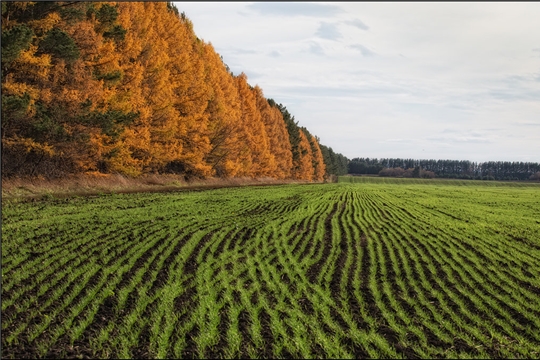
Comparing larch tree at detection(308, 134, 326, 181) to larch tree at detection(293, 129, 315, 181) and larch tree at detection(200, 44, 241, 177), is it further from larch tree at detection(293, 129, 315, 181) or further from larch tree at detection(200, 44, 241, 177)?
larch tree at detection(200, 44, 241, 177)

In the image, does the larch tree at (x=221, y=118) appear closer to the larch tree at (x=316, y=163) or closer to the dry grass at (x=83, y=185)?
the dry grass at (x=83, y=185)

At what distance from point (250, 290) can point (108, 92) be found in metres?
19.1

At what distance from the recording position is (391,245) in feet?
46.1

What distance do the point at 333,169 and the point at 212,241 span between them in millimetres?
130826

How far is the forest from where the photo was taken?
19.5 meters

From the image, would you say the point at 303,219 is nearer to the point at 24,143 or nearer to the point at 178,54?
the point at 24,143

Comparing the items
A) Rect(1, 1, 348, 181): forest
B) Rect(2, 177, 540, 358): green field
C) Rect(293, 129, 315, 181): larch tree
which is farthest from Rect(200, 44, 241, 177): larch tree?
Rect(293, 129, 315, 181): larch tree

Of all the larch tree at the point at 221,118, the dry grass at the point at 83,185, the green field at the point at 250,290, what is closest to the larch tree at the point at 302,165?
the larch tree at the point at 221,118

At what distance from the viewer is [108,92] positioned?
24.0 m

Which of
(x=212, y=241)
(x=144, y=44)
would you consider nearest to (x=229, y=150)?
(x=144, y=44)

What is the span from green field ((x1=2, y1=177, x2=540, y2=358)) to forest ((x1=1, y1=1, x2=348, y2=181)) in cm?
588

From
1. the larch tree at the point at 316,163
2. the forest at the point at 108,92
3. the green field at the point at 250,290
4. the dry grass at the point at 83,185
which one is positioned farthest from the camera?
the larch tree at the point at 316,163

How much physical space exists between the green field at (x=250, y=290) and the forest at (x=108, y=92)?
5.88 m

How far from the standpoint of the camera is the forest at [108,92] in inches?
770
